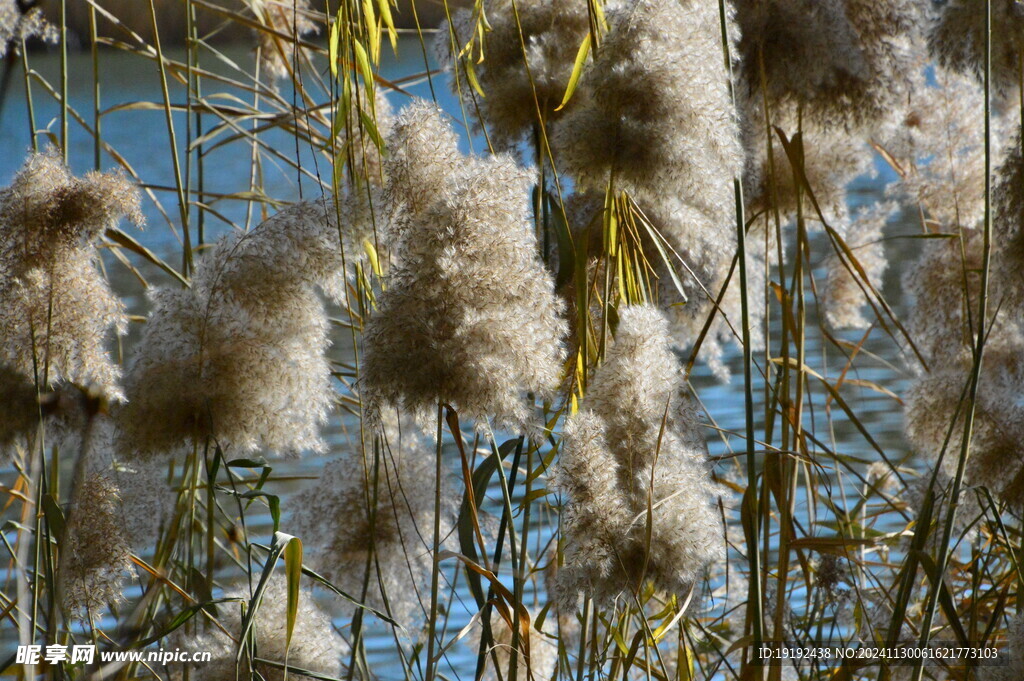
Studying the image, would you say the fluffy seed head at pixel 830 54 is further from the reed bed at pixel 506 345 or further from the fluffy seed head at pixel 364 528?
the fluffy seed head at pixel 364 528

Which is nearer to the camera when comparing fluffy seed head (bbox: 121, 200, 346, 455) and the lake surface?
fluffy seed head (bbox: 121, 200, 346, 455)

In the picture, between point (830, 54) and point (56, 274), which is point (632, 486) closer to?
point (830, 54)

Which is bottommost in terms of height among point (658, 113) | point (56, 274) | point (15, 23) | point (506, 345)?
point (506, 345)

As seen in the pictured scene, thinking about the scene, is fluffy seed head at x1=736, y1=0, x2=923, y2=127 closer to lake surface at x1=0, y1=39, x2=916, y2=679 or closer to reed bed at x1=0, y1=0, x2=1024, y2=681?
reed bed at x1=0, y1=0, x2=1024, y2=681

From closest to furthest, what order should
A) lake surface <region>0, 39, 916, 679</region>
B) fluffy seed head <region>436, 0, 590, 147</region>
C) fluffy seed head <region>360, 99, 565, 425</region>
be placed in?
fluffy seed head <region>360, 99, 565, 425</region>
fluffy seed head <region>436, 0, 590, 147</region>
lake surface <region>0, 39, 916, 679</region>

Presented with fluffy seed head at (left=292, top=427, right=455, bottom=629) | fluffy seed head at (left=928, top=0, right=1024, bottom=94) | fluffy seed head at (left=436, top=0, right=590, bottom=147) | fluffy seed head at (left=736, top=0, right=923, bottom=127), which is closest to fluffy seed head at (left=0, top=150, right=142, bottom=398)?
fluffy seed head at (left=292, top=427, right=455, bottom=629)

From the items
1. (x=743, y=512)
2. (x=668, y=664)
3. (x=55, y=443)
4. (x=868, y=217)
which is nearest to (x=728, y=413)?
(x=868, y=217)

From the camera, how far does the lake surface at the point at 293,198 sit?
3.63 metres

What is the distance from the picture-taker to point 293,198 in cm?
513

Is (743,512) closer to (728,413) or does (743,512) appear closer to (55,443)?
(55,443)

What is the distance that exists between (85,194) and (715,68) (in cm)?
84

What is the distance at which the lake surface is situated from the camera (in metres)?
3.63

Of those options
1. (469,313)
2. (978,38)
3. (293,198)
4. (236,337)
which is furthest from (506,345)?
(293,198)

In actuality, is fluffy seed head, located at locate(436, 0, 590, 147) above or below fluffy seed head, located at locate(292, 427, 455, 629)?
above
